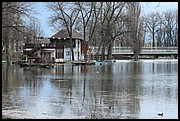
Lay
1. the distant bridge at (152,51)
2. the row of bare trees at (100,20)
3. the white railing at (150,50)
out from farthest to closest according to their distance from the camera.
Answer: the distant bridge at (152,51), the white railing at (150,50), the row of bare trees at (100,20)

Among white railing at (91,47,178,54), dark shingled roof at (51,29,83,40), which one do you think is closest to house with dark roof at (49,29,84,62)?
dark shingled roof at (51,29,83,40)

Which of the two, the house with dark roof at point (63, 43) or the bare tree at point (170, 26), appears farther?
the bare tree at point (170, 26)

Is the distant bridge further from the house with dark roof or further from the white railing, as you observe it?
the house with dark roof

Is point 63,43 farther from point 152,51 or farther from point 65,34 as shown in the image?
point 152,51

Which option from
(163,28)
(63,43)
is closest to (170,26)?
(163,28)

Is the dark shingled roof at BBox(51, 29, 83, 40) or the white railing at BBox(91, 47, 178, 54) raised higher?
the dark shingled roof at BBox(51, 29, 83, 40)

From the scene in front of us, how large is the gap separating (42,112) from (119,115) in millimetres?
2307

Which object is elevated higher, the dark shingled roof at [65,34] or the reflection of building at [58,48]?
the dark shingled roof at [65,34]

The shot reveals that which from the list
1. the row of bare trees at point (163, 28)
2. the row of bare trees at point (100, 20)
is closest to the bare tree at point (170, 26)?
the row of bare trees at point (163, 28)

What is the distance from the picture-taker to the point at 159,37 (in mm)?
94688

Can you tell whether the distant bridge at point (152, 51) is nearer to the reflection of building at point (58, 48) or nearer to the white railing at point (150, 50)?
the white railing at point (150, 50)

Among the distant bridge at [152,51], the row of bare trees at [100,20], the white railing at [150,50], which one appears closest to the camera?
the row of bare trees at [100,20]

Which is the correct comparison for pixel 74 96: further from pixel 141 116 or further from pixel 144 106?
pixel 141 116

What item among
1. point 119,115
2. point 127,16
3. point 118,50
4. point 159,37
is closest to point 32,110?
point 119,115
